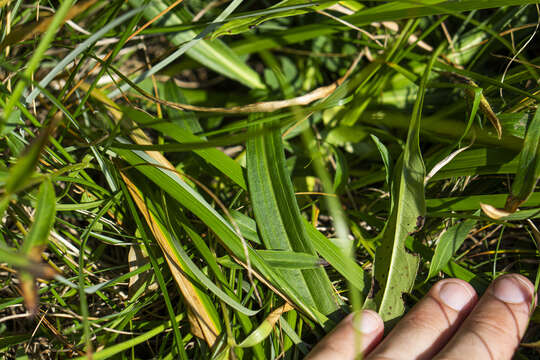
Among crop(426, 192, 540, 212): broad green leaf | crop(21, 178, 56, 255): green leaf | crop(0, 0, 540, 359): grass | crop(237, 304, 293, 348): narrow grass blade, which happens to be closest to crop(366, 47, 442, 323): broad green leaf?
crop(0, 0, 540, 359): grass

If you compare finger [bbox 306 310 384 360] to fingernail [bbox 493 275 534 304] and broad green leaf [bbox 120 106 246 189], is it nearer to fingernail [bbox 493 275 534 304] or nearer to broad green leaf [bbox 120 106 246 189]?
fingernail [bbox 493 275 534 304]

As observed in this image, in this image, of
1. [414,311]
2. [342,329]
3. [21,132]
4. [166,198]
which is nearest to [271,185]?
[166,198]

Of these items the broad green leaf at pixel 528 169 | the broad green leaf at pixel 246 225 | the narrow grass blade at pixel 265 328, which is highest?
the broad green leaf at pixel 528 169

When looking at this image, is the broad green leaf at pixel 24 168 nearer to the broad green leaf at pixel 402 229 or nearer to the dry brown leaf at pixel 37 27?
the dry brown leaf at pixel 37 27

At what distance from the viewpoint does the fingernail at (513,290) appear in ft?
3.50

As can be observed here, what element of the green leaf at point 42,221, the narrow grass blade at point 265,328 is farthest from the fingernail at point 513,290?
the green leaf at point 42,221

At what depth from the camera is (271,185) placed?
1146 mm

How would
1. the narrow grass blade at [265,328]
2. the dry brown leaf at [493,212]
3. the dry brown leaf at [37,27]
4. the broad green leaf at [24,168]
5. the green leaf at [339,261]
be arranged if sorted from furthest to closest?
the green leaf at [339,261], the narrow grass blade at [265,328], the dry brown leaf at [493,212], the dry brown leaf at [37,27], the broad green leaf at [24,168]

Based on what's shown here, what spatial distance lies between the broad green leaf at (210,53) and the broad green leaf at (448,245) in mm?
880

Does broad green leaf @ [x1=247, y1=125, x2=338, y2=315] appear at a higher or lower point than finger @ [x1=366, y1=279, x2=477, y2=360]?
higher

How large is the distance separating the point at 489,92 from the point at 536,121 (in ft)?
0.84

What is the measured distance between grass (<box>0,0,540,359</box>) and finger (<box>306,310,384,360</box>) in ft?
0.16

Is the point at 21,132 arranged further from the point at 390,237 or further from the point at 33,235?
the point at 390,237

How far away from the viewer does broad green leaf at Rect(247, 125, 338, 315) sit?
3.59 feet
